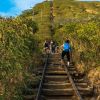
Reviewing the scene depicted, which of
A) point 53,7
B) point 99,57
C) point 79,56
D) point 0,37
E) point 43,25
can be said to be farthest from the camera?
point 53,7

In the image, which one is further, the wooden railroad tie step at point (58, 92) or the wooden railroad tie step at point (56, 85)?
the wooden railroad tie step at point (56, 85)

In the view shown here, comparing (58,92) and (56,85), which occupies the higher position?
(56,85)

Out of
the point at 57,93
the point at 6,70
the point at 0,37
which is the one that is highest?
the point at 0,37

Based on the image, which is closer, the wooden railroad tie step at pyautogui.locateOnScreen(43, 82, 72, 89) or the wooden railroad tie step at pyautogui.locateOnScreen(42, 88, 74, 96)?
the wooden railroad tie step at pyautogui.locateOnScreen(42, 88, 74, 96)

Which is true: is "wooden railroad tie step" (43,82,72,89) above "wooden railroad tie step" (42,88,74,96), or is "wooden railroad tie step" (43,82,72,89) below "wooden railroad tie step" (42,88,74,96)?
above

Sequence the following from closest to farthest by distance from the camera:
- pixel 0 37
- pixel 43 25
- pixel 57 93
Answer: pixel 0 37
pixel 57 93
pixel 43 25

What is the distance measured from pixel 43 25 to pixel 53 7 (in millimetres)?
51170

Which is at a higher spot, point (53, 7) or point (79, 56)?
point (53, 7)

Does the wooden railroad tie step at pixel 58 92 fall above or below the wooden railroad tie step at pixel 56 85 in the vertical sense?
below

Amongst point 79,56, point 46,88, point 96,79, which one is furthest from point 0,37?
point 79,56

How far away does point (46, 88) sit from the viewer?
Answer: 17.8 m

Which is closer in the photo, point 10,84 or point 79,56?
point 10,84

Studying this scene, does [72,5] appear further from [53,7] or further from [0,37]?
[0,37]

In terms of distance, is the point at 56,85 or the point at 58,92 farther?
the point at 56,85
